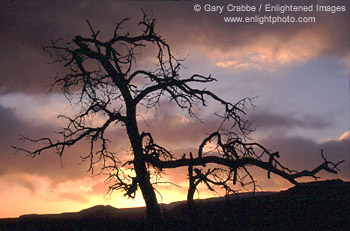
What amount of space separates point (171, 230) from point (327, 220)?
5.07 metres

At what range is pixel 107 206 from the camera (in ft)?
83.1

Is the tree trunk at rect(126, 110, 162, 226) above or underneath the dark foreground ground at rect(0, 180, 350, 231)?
above

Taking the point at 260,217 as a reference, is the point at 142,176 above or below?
above

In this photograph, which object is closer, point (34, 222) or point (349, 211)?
point (34, 222)

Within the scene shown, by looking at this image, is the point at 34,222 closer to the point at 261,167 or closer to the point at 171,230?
the point at 171,230

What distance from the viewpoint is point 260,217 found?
40.0ft

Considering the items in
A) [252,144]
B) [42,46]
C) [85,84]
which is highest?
[42,46]

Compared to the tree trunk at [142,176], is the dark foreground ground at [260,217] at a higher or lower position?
lower

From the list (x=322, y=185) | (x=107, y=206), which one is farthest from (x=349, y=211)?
(x=107, y=206)

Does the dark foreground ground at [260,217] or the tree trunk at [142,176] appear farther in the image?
the tree trunk at [142,176]

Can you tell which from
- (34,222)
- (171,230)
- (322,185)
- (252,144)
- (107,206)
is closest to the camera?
(171,230)

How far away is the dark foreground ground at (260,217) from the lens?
1077 centimetres

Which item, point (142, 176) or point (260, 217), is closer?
point (142, 176)

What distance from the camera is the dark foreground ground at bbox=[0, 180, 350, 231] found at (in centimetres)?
1077
